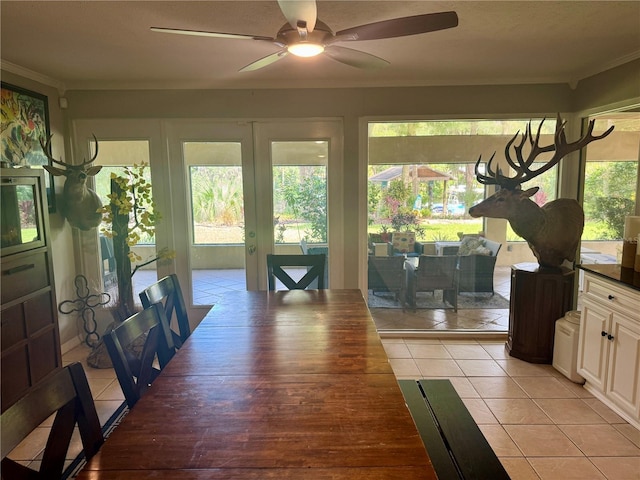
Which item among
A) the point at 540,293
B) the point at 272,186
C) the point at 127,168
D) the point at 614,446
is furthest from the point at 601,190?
the point at 127,168

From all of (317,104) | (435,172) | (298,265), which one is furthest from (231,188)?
(435,172)

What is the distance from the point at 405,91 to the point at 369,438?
3.21 metres

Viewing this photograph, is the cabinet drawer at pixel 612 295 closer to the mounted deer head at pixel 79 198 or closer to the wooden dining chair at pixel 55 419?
the wooden dining chair at pixel 55 419

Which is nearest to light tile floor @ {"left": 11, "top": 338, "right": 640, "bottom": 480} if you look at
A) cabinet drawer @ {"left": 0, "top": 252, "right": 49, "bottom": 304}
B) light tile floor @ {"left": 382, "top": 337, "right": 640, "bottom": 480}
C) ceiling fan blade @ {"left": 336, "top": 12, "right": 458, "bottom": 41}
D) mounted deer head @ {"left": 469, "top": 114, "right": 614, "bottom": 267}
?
light tile floor @ {"left": 382, "top": 337, "right": 640, "bottom": 480}

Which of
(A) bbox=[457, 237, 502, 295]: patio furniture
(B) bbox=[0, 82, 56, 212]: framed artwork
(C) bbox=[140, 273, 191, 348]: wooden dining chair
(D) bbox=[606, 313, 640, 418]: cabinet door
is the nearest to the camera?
(C) bbox=[140, 273, 191, 348]: wooden dining chair

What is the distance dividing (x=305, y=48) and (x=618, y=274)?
245 centimetres

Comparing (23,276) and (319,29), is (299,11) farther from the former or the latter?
(23,276)

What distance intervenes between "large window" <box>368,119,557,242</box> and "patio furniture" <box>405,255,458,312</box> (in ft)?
0.71

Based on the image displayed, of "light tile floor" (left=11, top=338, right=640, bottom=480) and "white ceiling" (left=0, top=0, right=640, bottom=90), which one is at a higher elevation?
"white ceiling" (left=0, top=0, right=640, bottom=90)

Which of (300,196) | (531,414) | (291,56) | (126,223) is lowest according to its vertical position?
(531,414)

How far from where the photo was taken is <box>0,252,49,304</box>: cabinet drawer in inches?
97.5

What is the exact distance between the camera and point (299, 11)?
1470 millimetres

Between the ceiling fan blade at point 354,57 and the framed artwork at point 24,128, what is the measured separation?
254cm

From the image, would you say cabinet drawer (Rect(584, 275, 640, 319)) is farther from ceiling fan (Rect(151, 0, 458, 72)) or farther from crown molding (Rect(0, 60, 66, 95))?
crown molding (Rect(0, 60, 66, 95))
